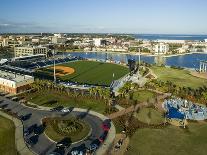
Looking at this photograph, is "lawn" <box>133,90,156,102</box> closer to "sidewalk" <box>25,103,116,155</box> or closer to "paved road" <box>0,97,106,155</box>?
"sidewalk" <box>25,103,116,155</box>

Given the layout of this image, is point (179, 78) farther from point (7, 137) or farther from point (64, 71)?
point (7, 137)

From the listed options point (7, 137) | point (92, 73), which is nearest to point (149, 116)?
point (7, 137)

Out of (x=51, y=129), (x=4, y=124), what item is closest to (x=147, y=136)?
(x=51, y=129)

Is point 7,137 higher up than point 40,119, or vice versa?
point 40,119

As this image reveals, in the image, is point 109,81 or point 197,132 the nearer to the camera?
point 197,132

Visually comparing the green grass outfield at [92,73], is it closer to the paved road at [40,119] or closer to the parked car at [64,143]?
the paved road at [40,119]

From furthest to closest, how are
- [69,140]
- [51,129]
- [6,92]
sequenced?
[6,92] → [51,129] → [69,140]

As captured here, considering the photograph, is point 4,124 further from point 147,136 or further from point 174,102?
point 174,102

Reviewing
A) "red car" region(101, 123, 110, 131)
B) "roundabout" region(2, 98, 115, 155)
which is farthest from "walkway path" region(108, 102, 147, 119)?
"red car" region(101, 123, 110, 131)
